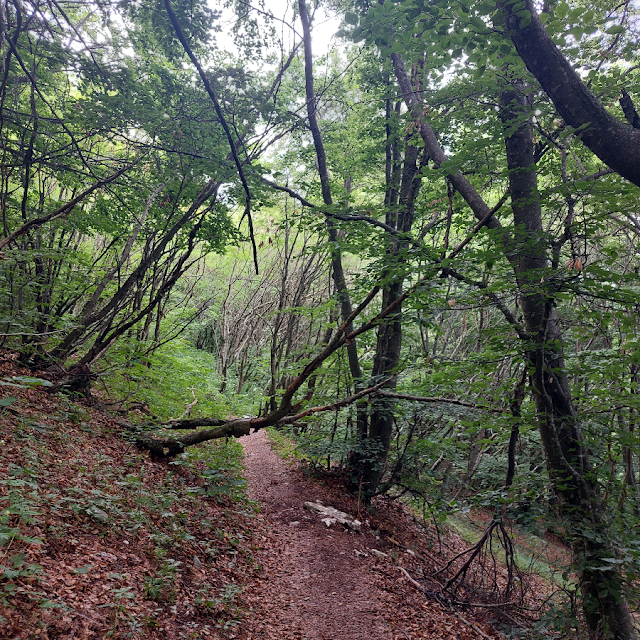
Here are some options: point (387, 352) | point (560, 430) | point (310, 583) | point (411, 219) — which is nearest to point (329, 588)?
point (310, 583)

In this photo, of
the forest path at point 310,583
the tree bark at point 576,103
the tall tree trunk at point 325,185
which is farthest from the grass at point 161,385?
the tree bark at point 576,103

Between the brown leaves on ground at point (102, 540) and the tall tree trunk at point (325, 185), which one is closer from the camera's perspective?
the brown leaves on ground at point (102, 540)

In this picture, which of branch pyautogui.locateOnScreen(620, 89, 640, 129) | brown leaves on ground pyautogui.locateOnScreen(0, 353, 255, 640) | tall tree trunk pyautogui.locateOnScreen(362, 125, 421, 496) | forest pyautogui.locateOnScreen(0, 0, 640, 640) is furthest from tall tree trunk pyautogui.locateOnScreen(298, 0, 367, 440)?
branch pyautogui.locateOnScreen(620, 89, 640, 129)

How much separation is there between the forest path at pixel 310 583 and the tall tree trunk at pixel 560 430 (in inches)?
82.5

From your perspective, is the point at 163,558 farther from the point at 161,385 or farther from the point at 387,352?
the point at 161,385

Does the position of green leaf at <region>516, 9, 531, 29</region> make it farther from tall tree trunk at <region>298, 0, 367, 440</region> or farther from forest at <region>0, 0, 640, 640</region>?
tall tree trunk at <region>298, 0, 367, 440</region>

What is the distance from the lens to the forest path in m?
4.12

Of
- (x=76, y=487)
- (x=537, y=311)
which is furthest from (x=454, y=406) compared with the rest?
(x=76, y=487)

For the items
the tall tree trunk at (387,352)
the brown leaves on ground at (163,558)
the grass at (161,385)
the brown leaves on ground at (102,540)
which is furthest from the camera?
the tall tree trunk at (387,352)

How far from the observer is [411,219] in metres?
8.26

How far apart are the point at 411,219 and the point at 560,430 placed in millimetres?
5098

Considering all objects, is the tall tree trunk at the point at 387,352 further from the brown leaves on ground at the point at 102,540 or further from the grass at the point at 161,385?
the grass at the point at 161,385

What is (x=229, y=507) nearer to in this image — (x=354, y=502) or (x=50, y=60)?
(x=354, y=502)

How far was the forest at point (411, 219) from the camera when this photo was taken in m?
3.75
